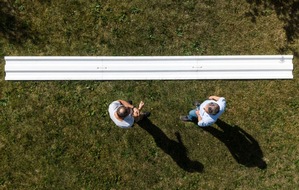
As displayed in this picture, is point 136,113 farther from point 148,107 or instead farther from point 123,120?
point 148,107

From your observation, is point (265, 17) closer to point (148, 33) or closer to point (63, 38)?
point (148, 33)

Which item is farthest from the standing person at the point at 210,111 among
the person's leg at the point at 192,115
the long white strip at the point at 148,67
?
the long white strip at the point at 148,67

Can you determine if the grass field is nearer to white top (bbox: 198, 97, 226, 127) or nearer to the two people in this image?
the two people

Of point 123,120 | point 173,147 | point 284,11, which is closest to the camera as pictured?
point 123,120

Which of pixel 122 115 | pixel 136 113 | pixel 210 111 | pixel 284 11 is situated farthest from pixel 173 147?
pixel 284 11

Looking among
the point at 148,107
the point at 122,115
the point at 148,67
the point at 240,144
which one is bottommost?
the point at 240,144

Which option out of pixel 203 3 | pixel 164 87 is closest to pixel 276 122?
pixel 164 87
